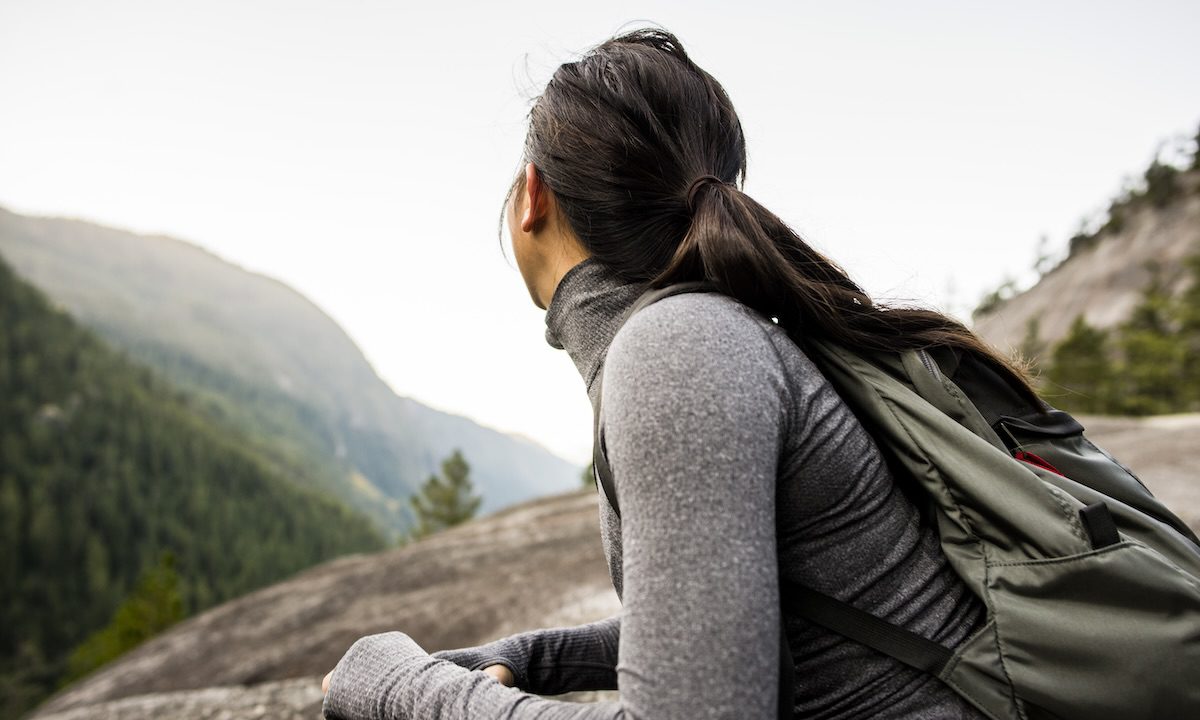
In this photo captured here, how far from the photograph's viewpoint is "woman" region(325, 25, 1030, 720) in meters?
0.95

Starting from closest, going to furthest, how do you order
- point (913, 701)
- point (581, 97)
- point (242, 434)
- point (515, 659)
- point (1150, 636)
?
point (1150, 636)
point (913, 701)
point (581, 97)
point (515, 659)
point (242, 434)

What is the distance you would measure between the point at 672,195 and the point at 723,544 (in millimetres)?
794

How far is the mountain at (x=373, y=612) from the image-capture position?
5.89 m

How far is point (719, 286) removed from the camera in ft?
4.15

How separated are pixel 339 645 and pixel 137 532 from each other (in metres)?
97.7

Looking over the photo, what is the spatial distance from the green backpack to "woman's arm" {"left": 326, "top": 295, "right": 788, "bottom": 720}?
168 millimetres

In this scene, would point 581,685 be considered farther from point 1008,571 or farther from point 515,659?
point 1008,571

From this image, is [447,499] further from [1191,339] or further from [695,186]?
[695,186]

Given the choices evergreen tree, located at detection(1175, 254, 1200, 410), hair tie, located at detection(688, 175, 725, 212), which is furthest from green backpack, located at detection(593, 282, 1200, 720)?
evergreen tree, located at detection(1175, 254, 1200, 410)

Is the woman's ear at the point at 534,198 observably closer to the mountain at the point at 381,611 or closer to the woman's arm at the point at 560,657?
the woman's arm at the point at 560,657

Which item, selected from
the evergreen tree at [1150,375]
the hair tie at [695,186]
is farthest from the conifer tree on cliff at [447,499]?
the hair tie at [695,186]

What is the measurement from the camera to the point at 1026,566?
1.16 m

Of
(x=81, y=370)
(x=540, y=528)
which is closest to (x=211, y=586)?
(x=81, y=370)

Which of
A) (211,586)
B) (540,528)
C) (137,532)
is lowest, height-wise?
(211,586)
